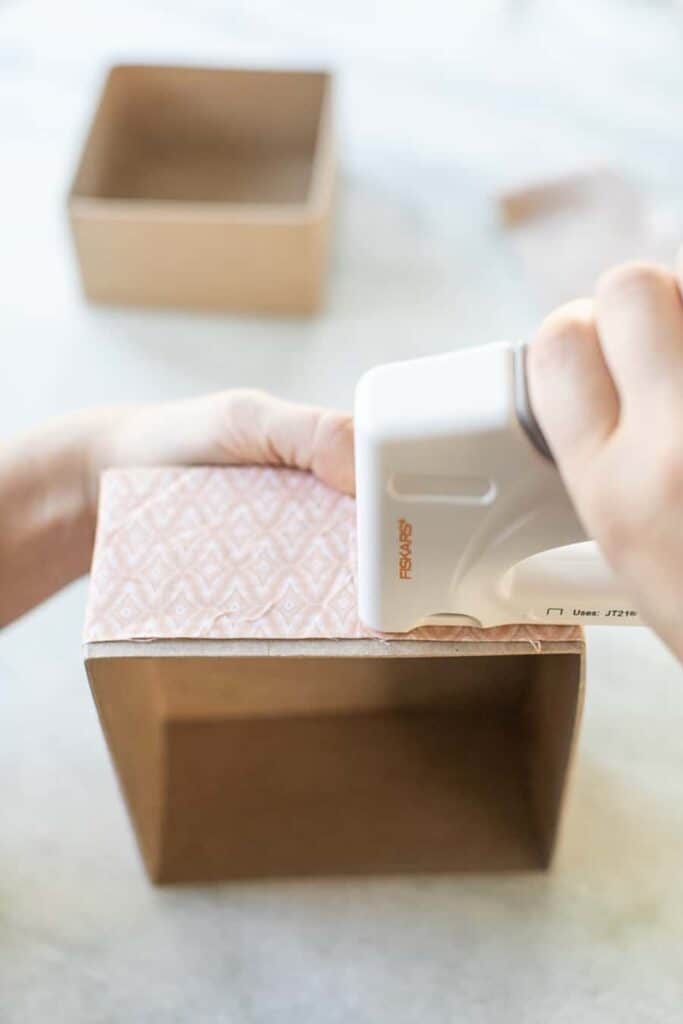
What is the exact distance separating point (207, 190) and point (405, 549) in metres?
0.92

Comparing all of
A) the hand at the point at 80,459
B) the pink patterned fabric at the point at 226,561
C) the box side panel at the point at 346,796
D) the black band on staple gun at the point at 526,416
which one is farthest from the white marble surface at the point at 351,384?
the black band on staple gun at the point at 526,416

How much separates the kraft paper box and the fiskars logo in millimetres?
68

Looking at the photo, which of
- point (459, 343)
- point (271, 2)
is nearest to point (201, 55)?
point (271, 2)

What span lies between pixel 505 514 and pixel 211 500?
0.85 feet

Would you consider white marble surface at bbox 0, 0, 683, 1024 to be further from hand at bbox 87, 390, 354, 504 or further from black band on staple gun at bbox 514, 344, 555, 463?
black band on staple gun at bbox 514, 344, 555, 463

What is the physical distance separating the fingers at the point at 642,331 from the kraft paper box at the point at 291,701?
0.27 m

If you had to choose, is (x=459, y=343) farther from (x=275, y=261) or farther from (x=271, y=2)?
(x=271, y=2)

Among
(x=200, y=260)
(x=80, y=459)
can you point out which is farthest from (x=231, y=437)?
(x=200, y=260)

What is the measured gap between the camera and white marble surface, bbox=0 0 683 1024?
0.84 metres

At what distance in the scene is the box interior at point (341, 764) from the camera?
897 mm

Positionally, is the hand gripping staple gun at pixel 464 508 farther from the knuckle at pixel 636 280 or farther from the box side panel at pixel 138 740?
the box side panel at pixel 138 740

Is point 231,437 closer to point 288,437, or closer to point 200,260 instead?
point 288,437

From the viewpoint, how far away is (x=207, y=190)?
140 centimetres

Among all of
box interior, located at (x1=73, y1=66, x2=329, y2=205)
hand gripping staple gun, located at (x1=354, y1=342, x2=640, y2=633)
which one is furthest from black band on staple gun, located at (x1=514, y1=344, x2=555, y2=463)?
box interior, located at (x1=73, y1=66, x2=329, y2=205)
